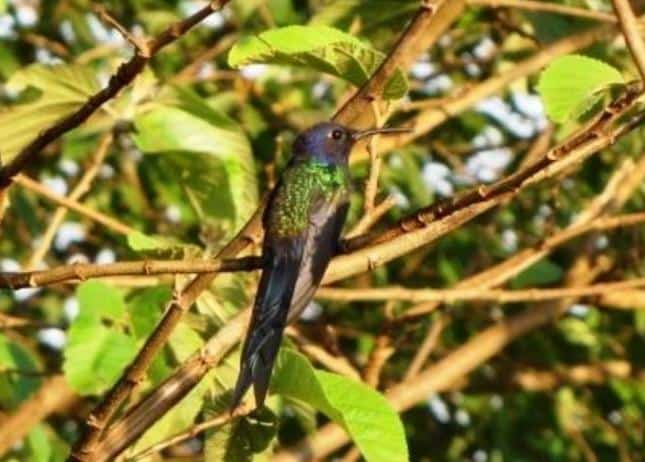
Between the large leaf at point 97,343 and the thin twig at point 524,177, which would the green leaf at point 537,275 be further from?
the thin twig at point 524,177

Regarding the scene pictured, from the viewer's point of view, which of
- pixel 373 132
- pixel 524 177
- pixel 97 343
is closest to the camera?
pixel 524 177

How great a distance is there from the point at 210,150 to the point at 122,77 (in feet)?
3.41

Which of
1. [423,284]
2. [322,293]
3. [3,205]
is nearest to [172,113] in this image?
[322,293]

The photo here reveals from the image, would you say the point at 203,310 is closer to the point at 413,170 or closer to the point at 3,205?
the point at 3,205

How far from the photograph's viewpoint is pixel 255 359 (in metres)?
1.70

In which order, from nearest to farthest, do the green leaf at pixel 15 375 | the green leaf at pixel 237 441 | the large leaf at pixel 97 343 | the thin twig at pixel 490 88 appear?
the green leaf at pixel 237 441
the large leaf at pixel 97 343
the green leaf at pixel 15 375
the thin twig at pixel 490 88

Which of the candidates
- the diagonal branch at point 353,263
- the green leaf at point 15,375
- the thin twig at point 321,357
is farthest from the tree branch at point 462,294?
the diagonal branch at point 353,263

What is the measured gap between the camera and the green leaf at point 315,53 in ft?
6.01

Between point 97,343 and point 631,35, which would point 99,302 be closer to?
point 97,343

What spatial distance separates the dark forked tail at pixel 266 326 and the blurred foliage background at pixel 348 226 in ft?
1.81

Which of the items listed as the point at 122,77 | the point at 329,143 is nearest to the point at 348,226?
the point at 329,143

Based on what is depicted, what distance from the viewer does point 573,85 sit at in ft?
5.99

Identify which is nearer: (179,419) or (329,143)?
(329,143)

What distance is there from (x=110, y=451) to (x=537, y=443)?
2435 mm
